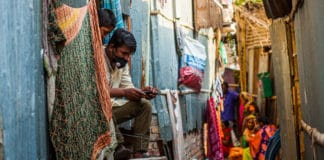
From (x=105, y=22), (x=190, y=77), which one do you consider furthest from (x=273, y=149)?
→ (x=105, y=22)

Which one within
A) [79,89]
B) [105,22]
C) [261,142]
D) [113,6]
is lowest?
[261,142]

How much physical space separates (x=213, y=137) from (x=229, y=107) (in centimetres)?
696

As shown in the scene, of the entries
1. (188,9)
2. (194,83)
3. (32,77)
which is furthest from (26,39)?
(188,9)

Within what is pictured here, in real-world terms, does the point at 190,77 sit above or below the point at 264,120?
above

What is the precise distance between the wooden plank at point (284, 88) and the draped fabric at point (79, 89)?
3.57 metres

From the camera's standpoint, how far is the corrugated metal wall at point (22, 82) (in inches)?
125

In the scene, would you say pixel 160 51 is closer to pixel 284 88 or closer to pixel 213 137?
pixel 284 88

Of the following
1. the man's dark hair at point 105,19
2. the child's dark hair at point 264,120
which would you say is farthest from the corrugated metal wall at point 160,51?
the child's dark hair at point 264,120

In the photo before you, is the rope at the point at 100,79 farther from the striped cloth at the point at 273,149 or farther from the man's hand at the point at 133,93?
the striped cloth at the point at 273,149

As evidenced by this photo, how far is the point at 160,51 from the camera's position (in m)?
8.70

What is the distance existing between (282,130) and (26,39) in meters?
5.28

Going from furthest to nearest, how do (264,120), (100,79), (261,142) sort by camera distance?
(264,120) < (261,142) < (100,79)

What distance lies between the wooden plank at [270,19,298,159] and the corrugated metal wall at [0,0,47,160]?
4.42 m

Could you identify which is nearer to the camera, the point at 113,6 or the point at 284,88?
the point at 113,6
